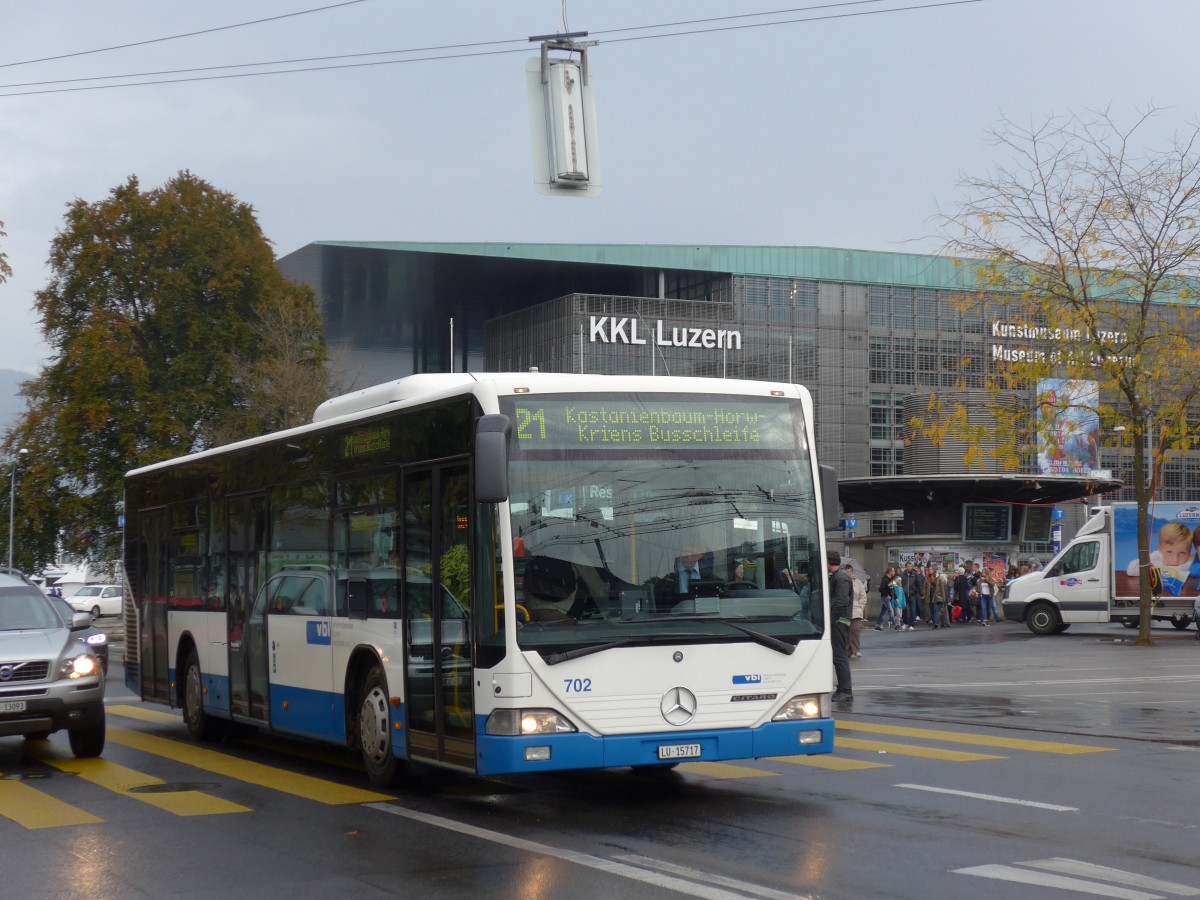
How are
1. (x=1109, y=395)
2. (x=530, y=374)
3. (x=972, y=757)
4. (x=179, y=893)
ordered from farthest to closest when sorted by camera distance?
(x=1109, y=395) → (x=972, y=757) → (x=530, y=374) → (x=179, y=893)

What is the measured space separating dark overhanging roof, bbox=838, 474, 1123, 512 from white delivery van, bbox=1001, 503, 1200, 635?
8.54m

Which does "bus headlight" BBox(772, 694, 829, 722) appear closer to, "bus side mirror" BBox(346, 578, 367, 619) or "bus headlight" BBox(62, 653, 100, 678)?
"bus side mirror" BBox(346, 578, 367, 619)

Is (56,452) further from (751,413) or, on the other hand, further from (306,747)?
(751,413)

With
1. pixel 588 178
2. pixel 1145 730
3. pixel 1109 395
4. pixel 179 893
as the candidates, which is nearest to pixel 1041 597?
pixel 1109 395

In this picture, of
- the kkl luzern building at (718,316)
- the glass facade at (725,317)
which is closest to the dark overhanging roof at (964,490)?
the kkl luzern building at (718,316)

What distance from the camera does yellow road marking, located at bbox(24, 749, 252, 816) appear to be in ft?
34.1

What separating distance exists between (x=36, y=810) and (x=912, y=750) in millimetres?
7306

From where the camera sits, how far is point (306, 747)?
14.9 m

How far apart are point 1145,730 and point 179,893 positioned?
10.9m

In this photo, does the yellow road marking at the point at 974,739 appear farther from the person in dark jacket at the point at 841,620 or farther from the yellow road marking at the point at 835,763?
the person in dark jacket at the point at 841,620

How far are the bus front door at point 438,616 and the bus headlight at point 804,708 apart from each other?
206 centimetres

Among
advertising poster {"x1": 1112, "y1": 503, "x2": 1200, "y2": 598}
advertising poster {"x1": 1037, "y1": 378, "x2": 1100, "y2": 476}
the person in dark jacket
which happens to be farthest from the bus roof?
advertising poster {"x1": 1112, "y1": 503, "x2": 1200, "y2": 598}

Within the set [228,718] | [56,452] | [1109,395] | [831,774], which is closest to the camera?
[831,774]

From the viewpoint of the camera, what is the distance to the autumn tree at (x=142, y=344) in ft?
152
